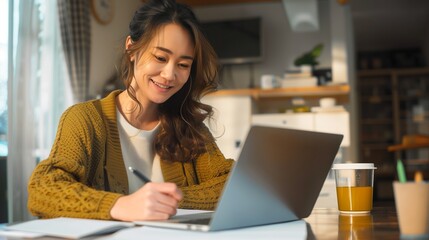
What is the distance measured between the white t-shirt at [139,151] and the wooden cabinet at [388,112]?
6.93 meters

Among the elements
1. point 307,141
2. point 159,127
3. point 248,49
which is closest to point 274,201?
point 307,141

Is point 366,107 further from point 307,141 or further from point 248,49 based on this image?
point 307,141

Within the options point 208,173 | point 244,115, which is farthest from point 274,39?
point 208,173

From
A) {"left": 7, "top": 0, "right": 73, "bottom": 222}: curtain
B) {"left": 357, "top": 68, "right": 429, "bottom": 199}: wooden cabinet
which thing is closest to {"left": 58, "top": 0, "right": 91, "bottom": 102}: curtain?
{"left": 7, "top": 0, "right": 73, "bottom": 222}: curtain

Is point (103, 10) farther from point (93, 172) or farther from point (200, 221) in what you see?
point (200, 221)

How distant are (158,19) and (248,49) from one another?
3441 mm

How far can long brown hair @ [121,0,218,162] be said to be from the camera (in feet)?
4.23

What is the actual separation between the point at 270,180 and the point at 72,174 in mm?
423

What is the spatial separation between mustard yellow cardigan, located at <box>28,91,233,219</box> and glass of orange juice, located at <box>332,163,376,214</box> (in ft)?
0.89

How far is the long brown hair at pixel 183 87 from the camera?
1.29m

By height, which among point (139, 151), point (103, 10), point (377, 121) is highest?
point (103, 10)

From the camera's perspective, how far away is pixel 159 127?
1392mm

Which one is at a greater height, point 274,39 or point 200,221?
point 274,39

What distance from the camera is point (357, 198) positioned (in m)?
1.07
